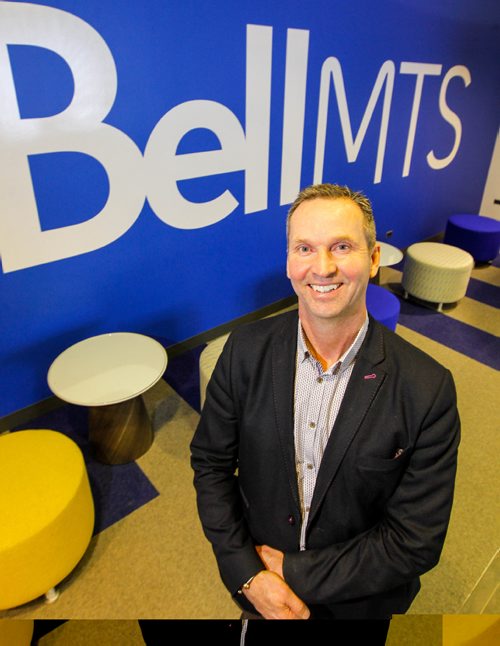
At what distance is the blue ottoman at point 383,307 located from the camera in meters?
3.06

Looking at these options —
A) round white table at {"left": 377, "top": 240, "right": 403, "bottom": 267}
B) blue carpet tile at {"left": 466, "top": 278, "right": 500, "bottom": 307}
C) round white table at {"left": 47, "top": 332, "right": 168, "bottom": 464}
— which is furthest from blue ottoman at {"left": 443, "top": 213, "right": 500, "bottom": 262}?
round white table at {"left": 47, "top": 332, "right": 168, "bottom": 464}

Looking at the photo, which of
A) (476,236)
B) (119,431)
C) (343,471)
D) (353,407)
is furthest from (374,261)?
(476,236)

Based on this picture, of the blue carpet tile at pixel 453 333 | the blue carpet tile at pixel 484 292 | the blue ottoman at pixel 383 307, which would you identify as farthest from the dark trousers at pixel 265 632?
the blue carpet tile at pixel 484 292

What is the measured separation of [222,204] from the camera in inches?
130

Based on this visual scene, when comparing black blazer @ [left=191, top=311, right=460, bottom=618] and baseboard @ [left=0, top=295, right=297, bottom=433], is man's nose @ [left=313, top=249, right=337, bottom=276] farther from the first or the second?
baseboard @ [left=0, top=295, right=297, bottom=433]

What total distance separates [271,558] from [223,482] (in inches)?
9.7

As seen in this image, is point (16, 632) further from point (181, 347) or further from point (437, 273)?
point (437, 273)

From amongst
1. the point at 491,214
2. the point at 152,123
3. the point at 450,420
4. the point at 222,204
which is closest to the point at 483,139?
the point at 491,214

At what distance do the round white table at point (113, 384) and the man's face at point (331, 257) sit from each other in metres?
1.37

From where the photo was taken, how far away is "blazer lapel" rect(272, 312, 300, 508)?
1.21 metres

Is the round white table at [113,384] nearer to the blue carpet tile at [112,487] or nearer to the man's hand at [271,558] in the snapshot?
the blue carpet tile at [112,487]

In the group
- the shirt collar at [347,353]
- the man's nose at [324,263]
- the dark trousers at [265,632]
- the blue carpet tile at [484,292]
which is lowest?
the blue carpet tile at [484,292]

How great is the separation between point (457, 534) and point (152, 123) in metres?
2.77

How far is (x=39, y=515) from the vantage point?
5.82ft
